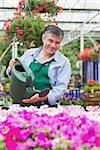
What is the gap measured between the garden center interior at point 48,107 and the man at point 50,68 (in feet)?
0.34

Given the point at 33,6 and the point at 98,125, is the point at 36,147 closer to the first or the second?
the point at 98,125

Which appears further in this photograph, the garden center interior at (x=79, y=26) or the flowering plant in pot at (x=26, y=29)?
the garden center interior at (x=79, y=26)

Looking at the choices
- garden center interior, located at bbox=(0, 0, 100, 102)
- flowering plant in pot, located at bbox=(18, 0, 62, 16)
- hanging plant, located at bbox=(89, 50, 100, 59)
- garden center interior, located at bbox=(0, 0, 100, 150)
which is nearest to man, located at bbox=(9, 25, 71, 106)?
garden center interior, located at bbox=(0, 0, 100, 150)

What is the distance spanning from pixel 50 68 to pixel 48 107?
0.30 m

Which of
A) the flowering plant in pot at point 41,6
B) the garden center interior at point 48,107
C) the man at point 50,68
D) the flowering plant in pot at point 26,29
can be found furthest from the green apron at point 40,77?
the flowering plant in pot at point 41,6

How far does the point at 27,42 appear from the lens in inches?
231

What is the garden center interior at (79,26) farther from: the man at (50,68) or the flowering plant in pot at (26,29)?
the man at (50,68)

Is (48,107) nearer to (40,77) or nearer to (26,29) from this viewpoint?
(40,77)

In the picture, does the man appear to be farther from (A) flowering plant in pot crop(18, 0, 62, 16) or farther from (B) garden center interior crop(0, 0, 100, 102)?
(B) garden center interior crop(0, 0, 100, 102)

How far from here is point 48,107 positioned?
8.68 ft

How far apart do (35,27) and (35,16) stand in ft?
1.52

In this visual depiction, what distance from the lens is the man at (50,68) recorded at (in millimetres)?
2757

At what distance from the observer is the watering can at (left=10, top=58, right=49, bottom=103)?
104 inches

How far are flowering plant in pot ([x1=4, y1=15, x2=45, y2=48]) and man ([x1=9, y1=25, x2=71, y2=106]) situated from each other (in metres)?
2.77
